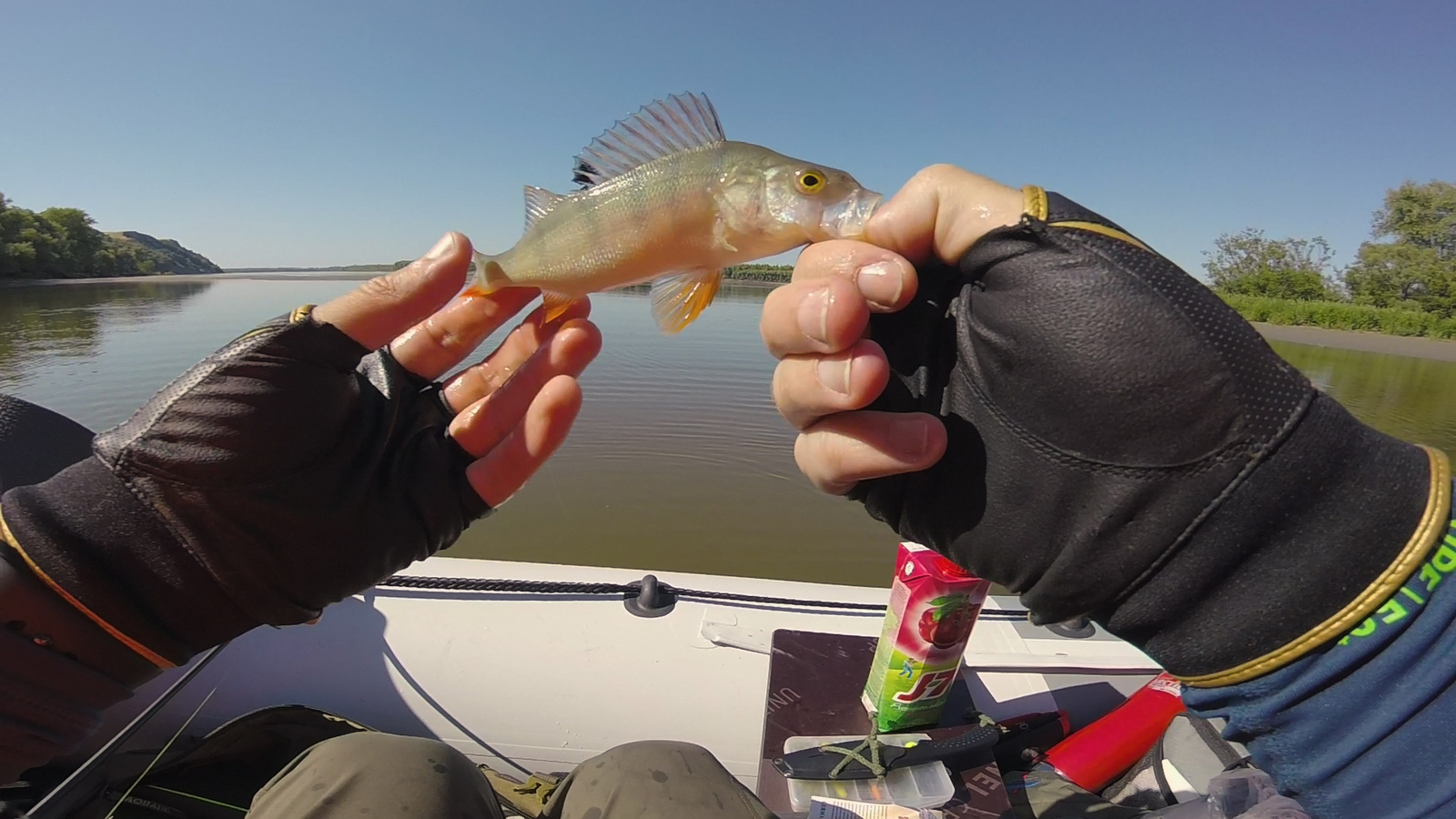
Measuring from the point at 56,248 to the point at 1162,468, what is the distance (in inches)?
2766

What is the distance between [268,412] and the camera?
1522 mm

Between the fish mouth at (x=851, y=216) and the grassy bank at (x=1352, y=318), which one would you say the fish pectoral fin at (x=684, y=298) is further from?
the grassy bank at (x=1352, y=318)

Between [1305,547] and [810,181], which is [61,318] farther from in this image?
[1305,547]

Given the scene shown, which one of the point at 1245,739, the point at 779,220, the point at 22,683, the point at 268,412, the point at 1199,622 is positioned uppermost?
the point at 779,220

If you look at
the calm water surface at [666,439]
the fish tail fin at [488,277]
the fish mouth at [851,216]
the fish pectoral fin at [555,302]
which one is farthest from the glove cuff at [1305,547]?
the calm water surface at [666,439]

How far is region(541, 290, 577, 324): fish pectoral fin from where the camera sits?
2.01 m

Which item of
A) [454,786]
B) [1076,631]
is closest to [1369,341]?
[1076,631]

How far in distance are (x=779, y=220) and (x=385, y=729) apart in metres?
2.62

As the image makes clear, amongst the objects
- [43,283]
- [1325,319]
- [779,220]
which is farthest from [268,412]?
[43,283]

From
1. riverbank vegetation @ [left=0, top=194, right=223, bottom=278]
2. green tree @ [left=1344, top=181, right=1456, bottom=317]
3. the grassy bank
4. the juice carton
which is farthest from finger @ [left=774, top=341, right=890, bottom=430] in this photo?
riverbank vegetation @ [left=0, top=194, right=223, bottom=278]

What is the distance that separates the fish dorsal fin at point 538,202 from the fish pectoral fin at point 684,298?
18.8 inches

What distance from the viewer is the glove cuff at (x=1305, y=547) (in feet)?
3.56

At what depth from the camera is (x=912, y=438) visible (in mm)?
1359

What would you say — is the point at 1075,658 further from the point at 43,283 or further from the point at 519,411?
the point at 43,283
